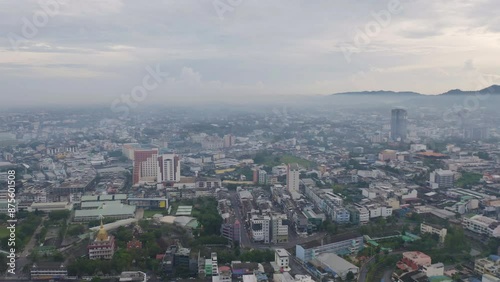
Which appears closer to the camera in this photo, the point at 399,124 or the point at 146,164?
the point at 146,164

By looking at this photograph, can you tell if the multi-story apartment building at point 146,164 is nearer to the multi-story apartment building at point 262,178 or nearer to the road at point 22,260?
the multi-story apartment building at point 262,178

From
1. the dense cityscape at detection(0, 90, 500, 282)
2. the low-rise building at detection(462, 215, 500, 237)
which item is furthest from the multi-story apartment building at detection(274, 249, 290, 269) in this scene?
the low-rise building at detection(462, 215, 500, 237)

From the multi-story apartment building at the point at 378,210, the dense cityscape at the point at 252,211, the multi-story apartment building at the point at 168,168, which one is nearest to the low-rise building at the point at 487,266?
the dense cityscape at the point at 252,211

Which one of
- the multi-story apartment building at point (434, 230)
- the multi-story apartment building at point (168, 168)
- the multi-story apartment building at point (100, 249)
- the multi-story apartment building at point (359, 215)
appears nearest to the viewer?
the multi-story apartment building at point (100, 249)

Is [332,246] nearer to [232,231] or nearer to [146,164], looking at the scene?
[232,231]

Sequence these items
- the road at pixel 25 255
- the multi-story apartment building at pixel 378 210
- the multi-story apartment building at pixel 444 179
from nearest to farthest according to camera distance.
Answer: the road at pixel 25 255
the multi-story apartment building at pixel 378 210
the multi-story apartment building at pixel 444 179

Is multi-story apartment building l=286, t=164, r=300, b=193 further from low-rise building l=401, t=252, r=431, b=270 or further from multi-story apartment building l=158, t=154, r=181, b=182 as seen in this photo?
low-rise building l=401, t=252, r=431, b=270

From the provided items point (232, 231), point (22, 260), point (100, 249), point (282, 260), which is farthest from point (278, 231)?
point (22, 260)

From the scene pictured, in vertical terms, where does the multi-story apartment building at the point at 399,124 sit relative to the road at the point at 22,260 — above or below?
above

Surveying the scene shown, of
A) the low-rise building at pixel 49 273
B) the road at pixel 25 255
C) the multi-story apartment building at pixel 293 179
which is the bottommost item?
the road at pixel 25 255

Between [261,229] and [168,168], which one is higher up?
[168,168]

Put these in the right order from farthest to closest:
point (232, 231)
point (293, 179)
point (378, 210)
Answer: point (293, 179), point (378, 210), point (232, 231)
